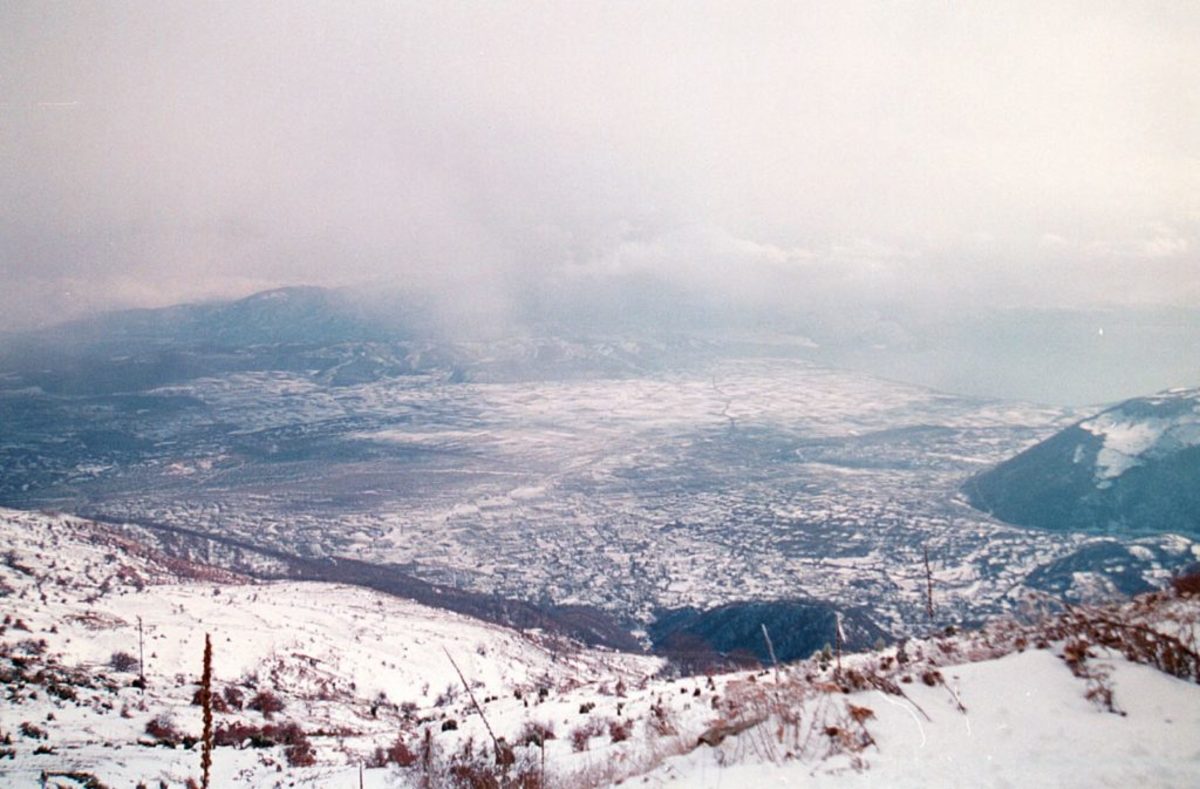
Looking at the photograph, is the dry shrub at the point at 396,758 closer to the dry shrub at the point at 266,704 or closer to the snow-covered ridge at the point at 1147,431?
the dry shrub at the point at 266,704

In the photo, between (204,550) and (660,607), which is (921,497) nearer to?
(660,607)

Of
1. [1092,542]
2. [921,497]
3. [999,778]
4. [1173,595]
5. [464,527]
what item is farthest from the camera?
[921,497]

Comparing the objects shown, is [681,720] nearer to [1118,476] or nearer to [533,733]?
[533,733]

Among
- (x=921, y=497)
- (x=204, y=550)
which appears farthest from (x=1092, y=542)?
(x=204, y=550)

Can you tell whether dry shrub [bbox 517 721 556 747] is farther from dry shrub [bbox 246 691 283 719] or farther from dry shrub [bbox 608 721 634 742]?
dry shrub [bbox 246 691 283 719]

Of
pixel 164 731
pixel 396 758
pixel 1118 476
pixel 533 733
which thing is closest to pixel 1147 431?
pixel 1118 476

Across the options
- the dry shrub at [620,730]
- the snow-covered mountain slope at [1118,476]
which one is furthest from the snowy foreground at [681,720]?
the snow-covered mountain slope at [1118,476]

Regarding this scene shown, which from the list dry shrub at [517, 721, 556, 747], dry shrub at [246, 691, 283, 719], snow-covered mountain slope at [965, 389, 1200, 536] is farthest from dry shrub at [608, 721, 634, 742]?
snow-covered mountain slope at [965, 389, 1200, 536]

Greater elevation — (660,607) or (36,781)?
(36,781)
